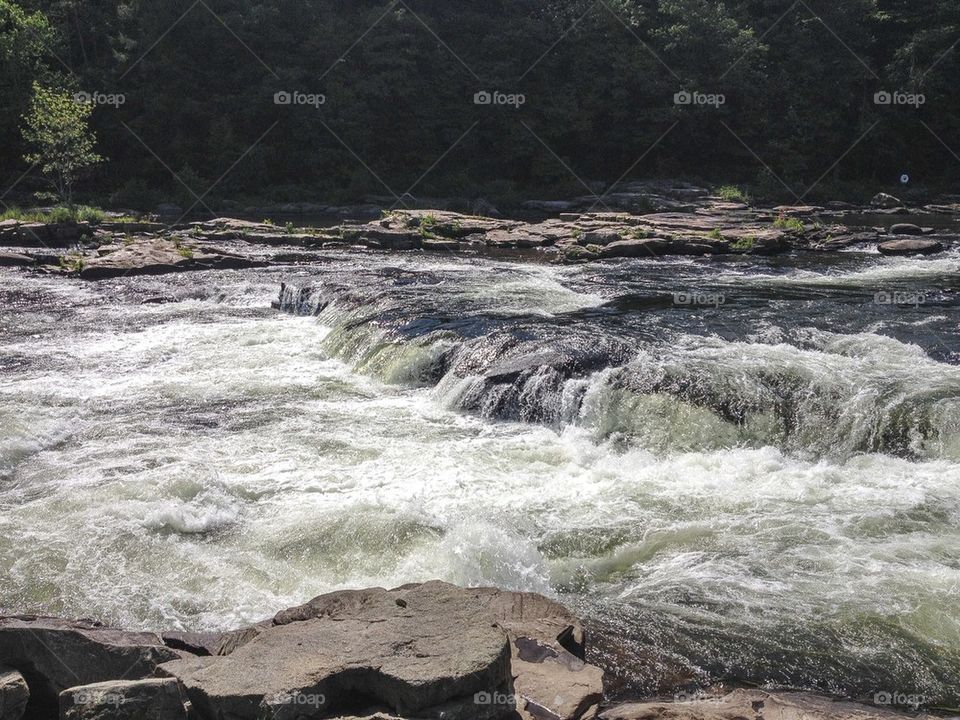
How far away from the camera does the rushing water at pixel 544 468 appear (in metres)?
5.71

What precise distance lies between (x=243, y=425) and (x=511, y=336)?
3931mm

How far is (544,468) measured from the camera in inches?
331

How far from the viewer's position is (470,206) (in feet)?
107

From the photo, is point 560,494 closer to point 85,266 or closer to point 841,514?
point 841,514

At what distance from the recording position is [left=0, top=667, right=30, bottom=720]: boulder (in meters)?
3.91

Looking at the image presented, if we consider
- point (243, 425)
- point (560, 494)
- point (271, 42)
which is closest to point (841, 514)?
point (560, 494)

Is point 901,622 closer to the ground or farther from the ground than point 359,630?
closer to the ground

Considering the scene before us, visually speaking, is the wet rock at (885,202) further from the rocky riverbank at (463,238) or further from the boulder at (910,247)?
the boulder at (910,247)

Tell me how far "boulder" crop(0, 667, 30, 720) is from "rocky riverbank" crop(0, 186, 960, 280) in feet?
54.5
